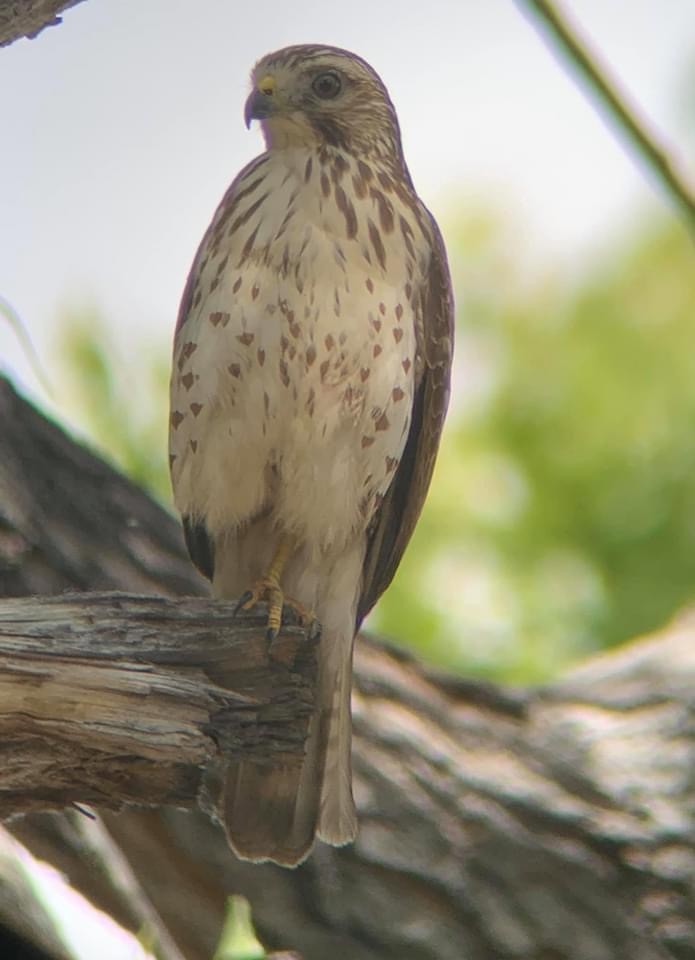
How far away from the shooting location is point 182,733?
3.12 metres

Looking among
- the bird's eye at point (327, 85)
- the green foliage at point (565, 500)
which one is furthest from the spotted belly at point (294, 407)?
the green foliage at point (565, 500)

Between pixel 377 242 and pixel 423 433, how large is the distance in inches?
20.3

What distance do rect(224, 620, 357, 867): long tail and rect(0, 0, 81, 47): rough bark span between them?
1739 millimetres

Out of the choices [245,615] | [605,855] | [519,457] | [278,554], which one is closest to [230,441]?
[278,554]

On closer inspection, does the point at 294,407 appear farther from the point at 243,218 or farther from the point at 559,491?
the point at 559,491

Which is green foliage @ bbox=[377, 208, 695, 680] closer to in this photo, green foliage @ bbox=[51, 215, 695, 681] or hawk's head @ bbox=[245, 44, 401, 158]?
green foliage @ bbox=[51, 215, 695, 681]

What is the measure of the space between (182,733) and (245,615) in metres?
0.56

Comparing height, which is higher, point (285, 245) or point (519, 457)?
point (519, 457)

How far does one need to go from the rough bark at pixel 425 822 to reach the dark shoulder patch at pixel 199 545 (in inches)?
2.9

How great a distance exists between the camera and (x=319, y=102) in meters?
4.77

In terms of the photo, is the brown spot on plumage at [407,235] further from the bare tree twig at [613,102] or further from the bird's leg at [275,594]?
the bare tree twig at [613,102]

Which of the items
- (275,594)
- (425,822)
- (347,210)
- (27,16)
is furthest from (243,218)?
(425,822)

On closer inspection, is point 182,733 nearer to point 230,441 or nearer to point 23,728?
point 23,728

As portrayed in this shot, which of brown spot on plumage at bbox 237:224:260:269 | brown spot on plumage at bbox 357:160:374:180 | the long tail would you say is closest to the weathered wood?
the long tail
